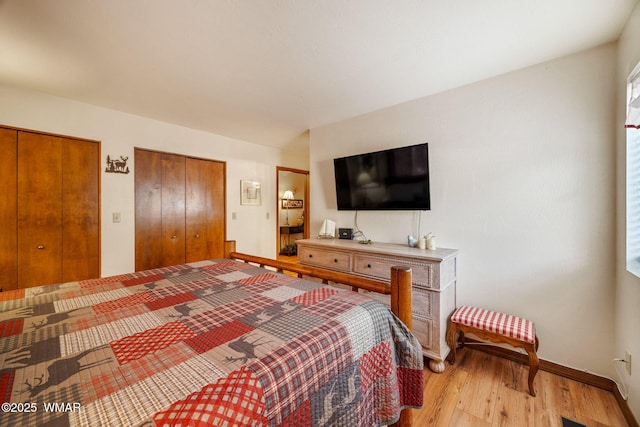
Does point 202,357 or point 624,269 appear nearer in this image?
point 202,357

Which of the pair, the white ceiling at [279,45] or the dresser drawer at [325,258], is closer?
the white ceiling at [279,45]

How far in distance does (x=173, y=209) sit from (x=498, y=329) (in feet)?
12.1

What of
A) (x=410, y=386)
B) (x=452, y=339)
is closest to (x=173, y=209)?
(x=410, y=386)

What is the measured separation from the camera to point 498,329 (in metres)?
1.83

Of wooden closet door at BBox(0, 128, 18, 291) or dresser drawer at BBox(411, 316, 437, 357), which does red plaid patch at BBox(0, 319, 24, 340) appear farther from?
dresser drawer at BBox(411, 316, 437, 357)

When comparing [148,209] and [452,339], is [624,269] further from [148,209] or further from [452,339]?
[148,209]

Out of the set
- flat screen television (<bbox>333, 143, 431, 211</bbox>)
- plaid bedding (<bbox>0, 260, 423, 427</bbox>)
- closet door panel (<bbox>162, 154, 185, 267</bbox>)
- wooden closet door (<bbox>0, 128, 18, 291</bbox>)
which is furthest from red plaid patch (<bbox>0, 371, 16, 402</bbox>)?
closet door panel (<bbox>162, 154, 185, 267</bbox>)

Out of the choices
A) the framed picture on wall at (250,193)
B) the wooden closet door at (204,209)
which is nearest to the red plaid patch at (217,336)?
the wooden closet door at (204,209)

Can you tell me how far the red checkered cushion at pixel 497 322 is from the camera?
175 centimetres

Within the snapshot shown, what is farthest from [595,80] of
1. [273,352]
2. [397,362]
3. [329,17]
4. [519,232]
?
[273,352]

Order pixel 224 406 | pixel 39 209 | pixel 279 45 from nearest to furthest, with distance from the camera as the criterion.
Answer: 1. pixel 224 406
2. pixel 279 45
3. pixel 39 209

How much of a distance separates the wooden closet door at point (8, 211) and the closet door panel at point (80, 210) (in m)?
0.32

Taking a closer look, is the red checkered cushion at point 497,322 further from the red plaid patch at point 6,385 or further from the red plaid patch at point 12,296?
the red plaid patch at point 12,296

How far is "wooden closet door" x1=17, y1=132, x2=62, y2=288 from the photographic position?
92.8 inches
